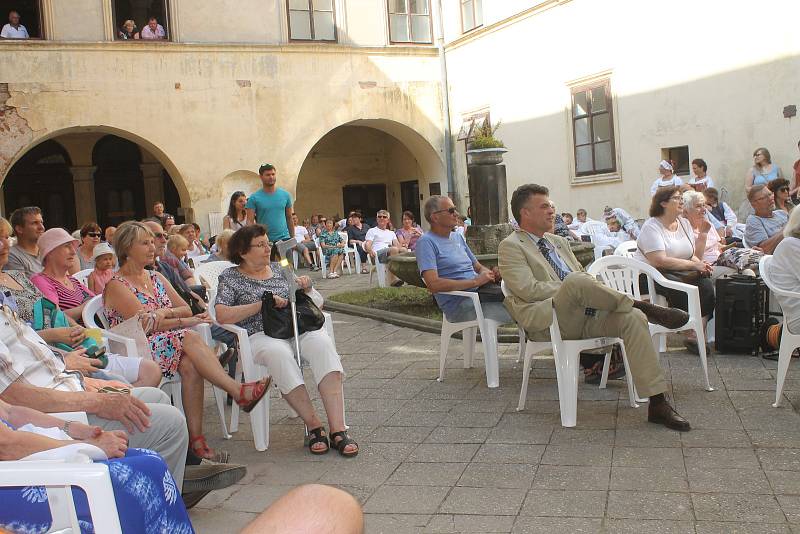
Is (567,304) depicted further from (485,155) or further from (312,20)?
(312,20)

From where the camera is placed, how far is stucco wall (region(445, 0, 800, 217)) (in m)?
12.9

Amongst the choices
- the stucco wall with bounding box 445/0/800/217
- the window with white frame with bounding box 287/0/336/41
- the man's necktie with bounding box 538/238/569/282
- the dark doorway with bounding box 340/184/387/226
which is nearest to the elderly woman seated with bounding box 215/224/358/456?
the man's necktie with bounding box 538/238/569/282

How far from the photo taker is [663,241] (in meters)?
6.46

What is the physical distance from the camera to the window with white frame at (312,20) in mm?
18688

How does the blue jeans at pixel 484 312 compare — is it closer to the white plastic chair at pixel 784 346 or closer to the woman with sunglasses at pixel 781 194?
the white plastic chair at pixel 784 346

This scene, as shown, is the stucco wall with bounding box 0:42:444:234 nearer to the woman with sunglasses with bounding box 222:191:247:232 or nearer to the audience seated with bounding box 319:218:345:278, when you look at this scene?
the audience seated with bounding box 319:218:345:278

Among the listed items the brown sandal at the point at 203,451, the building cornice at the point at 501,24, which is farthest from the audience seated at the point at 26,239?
the building cornice at the point at 501,24

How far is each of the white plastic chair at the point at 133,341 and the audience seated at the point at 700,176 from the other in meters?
9.76

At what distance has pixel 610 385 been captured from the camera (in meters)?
5.62

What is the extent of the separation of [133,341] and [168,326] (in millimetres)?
325

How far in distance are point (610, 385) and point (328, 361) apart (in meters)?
2.02

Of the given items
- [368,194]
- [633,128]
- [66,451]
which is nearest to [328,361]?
[66,451]

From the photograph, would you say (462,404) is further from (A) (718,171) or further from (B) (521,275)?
(A) (718,171)

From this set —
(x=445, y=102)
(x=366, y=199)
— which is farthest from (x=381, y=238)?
(x=366, y=199)
